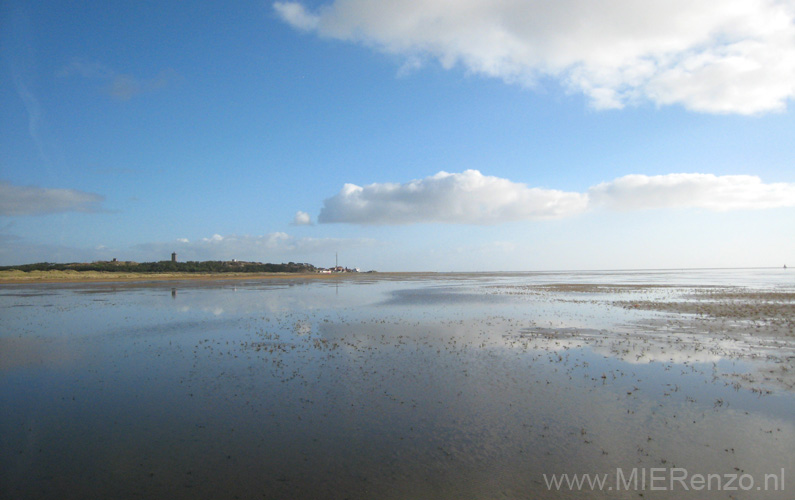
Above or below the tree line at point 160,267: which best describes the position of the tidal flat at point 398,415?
below

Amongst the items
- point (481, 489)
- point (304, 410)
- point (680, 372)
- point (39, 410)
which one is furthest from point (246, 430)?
point (680, 372)

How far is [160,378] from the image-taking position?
14.9 meters

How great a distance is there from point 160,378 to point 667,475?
1555 centimetres

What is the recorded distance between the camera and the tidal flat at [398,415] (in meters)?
7.89

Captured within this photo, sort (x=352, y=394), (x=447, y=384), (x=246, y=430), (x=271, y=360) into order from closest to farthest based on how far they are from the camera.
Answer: (x=246, y=430) → (x=352, y=394) → (x=447, y=384) → (x=271, y=360)

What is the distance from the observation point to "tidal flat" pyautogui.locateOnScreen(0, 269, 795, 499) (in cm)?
789

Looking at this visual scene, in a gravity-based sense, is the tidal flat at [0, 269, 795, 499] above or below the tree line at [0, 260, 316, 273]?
below

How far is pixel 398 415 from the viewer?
11.2 metres

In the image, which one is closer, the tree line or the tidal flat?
the tidal flat

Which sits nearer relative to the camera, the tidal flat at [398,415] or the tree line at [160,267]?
the tidal flat at [398,415]

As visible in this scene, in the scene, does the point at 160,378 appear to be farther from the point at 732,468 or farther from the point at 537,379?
the point at 732,468

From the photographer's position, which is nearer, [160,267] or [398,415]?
[398,415]

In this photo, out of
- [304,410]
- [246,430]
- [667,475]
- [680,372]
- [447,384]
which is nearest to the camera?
[667,475]

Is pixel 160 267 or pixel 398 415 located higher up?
pixel 160 267
